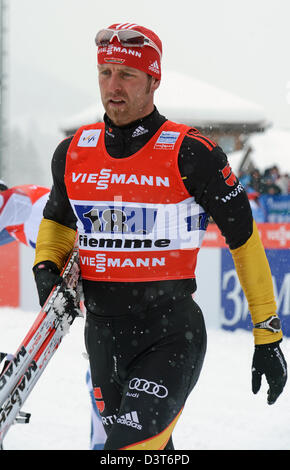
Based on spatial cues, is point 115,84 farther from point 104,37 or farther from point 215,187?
point 215,187

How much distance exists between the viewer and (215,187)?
2.73m

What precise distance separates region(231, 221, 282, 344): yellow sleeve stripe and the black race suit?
0.06 metres

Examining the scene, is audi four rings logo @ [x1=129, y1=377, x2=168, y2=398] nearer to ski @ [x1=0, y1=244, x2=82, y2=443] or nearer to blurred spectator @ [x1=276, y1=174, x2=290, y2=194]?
ski @ [x1=0, y1=244, x2=82, y2=443]

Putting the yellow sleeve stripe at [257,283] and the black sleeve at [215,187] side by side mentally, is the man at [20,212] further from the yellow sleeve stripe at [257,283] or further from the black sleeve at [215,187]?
the yellow sleeve stripe at [257,283]

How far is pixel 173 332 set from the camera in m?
2.73

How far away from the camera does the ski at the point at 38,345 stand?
2689 mm

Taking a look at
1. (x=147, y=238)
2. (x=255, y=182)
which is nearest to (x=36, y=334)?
(x=147, y=238)

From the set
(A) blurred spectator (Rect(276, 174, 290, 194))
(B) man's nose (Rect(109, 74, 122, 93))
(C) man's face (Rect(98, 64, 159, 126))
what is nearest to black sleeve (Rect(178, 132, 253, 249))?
(C) man's face (Rect(98, 64, 159, 126))

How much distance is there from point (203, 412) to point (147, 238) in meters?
3.04

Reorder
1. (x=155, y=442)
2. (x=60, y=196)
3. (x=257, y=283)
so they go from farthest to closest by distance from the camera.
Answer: (x=60, y=196) → (x=257, y=283) → (x=155, y=442)

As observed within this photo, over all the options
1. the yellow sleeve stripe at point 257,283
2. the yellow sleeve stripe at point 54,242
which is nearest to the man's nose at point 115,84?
the yellow sleeve stripe at point 54,242

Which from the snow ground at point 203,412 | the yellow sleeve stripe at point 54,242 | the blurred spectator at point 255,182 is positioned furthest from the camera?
the blurred spectator at point 255,182

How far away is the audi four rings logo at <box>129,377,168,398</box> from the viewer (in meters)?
2.58
